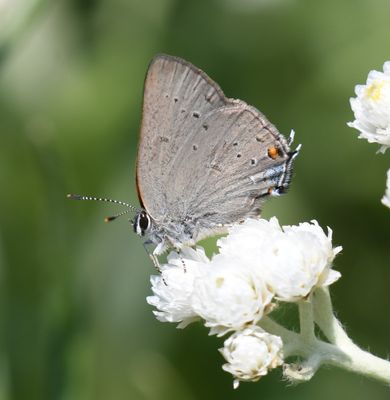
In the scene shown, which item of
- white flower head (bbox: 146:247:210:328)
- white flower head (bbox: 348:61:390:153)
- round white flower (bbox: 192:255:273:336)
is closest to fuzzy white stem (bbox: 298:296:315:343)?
round white flower (bbox: 192:255:273:336)

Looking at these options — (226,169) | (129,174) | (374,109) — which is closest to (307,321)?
(374,109)

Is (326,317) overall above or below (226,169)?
below

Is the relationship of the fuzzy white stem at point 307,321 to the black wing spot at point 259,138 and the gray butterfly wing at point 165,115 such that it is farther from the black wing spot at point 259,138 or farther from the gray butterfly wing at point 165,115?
the gray butterfly wing at point 165,115

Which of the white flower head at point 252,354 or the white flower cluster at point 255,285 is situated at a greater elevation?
the white flower cluster at point 255,285

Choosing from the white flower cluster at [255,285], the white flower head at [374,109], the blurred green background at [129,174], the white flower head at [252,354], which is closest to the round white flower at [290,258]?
the white flower cluster at [255,285]

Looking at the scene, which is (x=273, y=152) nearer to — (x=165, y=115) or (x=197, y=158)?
(x=197, y=158)

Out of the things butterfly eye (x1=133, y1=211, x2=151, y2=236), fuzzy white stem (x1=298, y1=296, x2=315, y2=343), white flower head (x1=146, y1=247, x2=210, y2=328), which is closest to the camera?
fuzzy white stem (x1=298, y1=296, x2=315, y2=343)

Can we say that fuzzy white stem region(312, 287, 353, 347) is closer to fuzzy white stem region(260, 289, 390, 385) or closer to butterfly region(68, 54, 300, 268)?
fuzzy white stem region(260, 289, 390, 385)
